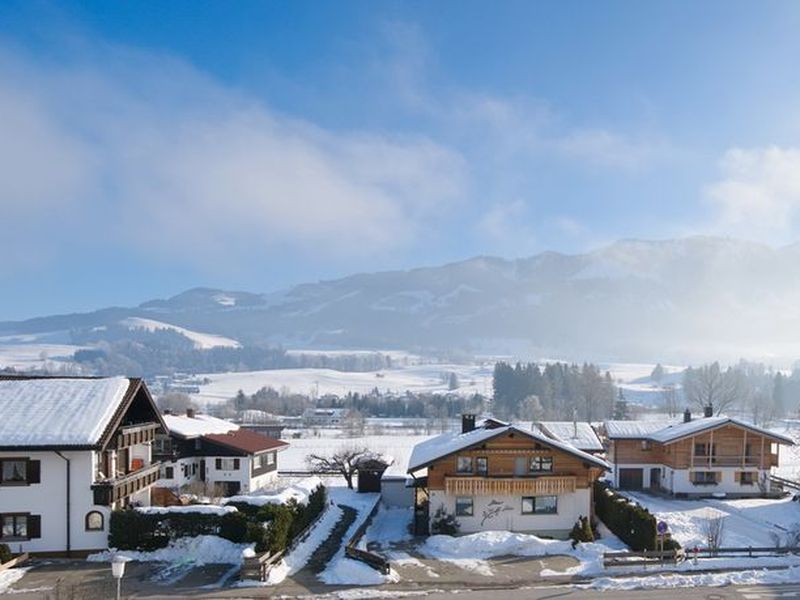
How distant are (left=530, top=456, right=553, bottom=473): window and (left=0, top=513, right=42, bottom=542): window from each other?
2493cm

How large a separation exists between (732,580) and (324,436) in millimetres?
103659

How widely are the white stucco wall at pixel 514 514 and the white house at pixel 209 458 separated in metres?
19.0

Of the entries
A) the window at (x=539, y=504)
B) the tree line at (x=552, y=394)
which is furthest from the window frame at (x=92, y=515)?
the tree line at (x=552, y=394)

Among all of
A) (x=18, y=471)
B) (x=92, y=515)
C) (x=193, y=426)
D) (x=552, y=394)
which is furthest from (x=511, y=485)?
(x=552, y=394)

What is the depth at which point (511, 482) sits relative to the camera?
121 ft

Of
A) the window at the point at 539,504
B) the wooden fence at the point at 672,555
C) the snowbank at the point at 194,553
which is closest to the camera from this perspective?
the wooden fence at the point at 672,555

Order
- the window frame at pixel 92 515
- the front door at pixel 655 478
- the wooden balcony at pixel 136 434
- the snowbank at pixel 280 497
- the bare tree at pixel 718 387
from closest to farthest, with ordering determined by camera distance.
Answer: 1. the window frame at pixel 92 515
2. the snowbank at pixel 280 497
3. the wooden balcony at pixel 136 434
4. the front door at pixel 655 478
5. the bare tree at pixel 718 387

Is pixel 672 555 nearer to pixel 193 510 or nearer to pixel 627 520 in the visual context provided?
pixel 627 520

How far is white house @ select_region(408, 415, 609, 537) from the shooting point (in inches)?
1453

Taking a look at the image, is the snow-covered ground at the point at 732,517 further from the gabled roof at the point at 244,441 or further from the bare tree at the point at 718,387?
the bare tree at the point at 718,387

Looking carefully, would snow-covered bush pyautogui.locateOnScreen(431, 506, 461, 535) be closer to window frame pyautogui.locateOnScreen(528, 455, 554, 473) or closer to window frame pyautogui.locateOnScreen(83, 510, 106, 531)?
window frame pyautogui.locateOnScreen(528, 455, 554, 473)

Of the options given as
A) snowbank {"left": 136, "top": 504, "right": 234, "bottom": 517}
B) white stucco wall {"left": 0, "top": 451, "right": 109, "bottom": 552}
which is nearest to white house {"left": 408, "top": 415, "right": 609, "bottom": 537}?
snowbank {"left": 136, "top": 504, "right": 234, "bottom": 517}

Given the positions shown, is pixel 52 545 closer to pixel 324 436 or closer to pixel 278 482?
pixel 278 482

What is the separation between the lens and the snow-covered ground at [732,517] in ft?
121
